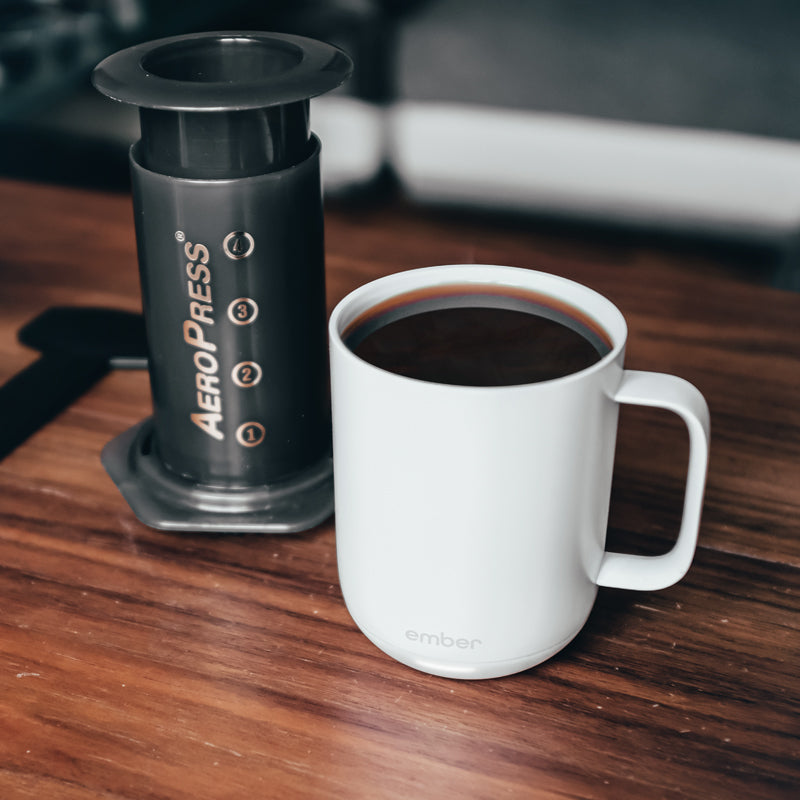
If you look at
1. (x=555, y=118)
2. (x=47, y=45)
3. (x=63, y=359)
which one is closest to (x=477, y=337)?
(x=63, y=359)

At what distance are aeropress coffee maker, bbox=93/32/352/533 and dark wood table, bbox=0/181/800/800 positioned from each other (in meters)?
0.03

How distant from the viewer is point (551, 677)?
0.38 metres

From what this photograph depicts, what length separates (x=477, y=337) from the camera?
1.20 feet

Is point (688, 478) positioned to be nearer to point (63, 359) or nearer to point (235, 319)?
point (235, 319)

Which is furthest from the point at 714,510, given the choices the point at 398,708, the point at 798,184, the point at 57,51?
the point at 798,184

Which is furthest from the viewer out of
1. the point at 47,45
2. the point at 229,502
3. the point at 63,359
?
the point at 47,45

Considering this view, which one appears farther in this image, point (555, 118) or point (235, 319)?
point (555, 118)

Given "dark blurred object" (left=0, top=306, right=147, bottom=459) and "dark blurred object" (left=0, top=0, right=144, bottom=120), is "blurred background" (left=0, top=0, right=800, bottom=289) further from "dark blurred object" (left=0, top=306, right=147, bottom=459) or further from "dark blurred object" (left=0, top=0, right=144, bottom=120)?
"dark blurred object" (left=0, top=306, right=147, bottom=459)

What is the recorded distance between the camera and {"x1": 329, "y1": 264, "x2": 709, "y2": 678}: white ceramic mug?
1.05 feet

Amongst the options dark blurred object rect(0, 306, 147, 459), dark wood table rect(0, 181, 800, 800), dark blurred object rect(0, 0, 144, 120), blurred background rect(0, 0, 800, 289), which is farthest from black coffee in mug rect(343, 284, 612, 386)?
blurred background rect(0, 0, 800, 289)

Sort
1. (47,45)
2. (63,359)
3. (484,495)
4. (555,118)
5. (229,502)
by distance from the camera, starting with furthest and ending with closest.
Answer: (555,118)
(47,45)
(63,359)
(229,502)
(484,495)

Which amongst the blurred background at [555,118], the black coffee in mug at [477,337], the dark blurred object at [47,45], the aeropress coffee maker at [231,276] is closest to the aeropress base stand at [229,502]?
Result: the aeropress coffee maker at [231,276]

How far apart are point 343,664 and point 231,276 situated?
0.17m

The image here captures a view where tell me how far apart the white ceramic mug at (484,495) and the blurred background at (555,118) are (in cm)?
93
